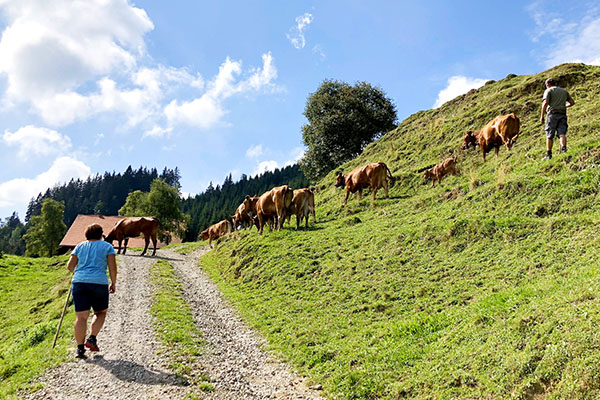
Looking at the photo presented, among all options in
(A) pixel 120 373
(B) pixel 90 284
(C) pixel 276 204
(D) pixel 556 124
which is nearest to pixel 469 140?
(D) pixel 556 124

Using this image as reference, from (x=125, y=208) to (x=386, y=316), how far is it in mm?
62962

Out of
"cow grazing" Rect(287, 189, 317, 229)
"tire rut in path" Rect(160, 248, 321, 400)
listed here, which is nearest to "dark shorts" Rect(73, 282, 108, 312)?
"tire rut in path" Rect(160, 248, 321, 400)

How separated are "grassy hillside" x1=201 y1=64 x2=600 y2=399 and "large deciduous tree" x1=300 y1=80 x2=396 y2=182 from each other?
26563 millimetres

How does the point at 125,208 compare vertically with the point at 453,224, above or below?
above

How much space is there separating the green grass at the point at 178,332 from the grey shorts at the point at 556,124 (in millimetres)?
12931

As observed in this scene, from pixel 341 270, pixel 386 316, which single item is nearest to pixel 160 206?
pixel 341 270

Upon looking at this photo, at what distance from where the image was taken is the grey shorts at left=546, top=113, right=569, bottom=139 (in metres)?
11.5

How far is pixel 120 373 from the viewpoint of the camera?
6059 mm

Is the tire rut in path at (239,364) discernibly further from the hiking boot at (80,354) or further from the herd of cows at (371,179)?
the herd of cows at (371,179)

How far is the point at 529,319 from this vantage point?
5.07 metres

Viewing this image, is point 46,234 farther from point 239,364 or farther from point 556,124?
point 556,124

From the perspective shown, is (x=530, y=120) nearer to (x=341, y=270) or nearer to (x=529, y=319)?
(x=341, y=270)

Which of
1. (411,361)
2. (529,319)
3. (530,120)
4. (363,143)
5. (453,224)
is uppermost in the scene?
(363,143)

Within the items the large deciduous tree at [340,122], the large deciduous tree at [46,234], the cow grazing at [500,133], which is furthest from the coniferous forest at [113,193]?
the cow grazing at [500,133]
